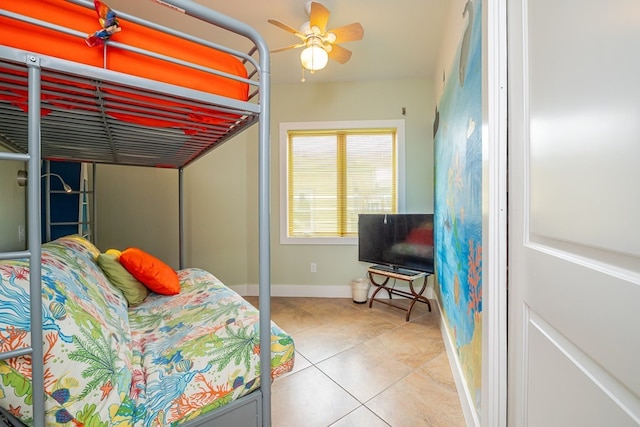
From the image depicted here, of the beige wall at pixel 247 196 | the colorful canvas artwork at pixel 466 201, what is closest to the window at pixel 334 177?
the beige wall at pixel 247 196

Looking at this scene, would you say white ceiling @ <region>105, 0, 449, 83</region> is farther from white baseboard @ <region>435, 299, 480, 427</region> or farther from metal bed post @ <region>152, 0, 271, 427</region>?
white baseboard @ <region>435, 299, 480, 427</region>

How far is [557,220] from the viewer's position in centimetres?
67

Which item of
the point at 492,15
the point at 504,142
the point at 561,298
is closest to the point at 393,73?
the point at 492,15

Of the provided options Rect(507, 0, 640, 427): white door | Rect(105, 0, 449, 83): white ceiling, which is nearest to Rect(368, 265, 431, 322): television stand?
Rect(507, 0, 640, 427): white door

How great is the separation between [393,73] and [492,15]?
7.38ft

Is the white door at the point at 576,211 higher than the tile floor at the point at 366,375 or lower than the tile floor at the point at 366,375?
higher

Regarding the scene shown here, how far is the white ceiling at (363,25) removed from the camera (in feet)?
6.48

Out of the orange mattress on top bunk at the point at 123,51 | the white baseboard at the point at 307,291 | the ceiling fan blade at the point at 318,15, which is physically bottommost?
the white baseboard at the point at 307,291

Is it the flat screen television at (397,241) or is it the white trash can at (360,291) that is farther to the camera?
the white trash can at (360,291)

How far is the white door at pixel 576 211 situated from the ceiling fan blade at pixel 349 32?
48.8 inches

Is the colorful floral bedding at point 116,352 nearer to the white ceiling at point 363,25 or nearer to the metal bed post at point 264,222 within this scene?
the metal bed post at point 264,222

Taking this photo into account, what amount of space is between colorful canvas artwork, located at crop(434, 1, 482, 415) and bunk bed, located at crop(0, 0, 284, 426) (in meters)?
0.95

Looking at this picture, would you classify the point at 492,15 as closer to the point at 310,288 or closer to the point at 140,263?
the point at 140,263

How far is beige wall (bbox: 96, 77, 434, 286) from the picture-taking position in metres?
2.99
